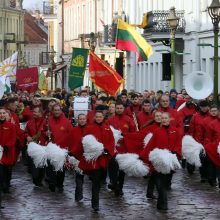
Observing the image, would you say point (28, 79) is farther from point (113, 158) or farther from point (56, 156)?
point (56, 156)

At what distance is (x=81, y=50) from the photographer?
130 ft

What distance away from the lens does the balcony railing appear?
9381cm

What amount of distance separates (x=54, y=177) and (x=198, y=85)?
7656mm

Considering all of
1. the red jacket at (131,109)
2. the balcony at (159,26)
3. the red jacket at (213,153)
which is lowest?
the red jacket at (213,153)

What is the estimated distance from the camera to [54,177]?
73.3 ft

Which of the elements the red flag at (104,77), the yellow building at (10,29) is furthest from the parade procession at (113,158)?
the yellow building at (10,29)

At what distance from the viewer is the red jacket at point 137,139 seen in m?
21.1

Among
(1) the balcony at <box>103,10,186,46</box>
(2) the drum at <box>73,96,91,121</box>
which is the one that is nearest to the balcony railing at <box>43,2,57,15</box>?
(1) the balcony at <box>103,10,186,46</box>

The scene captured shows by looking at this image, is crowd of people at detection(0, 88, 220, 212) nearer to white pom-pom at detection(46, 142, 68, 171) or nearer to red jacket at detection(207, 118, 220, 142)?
red jacket at detection(207, 118, 220, 142)

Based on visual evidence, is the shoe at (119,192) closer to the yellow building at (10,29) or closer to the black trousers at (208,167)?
the black trousers at (208,167)

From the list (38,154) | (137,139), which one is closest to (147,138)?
(137,139)

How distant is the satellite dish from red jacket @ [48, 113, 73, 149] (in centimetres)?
627

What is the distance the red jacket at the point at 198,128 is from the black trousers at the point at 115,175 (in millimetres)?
1643

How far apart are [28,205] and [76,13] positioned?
60809 mm
